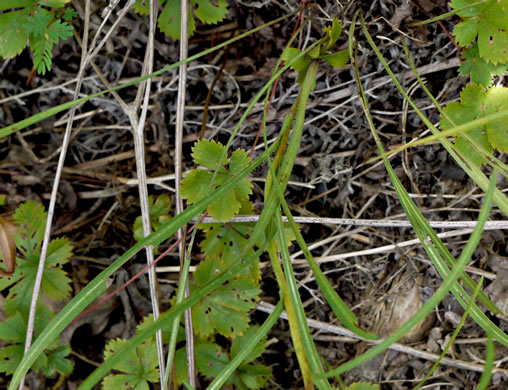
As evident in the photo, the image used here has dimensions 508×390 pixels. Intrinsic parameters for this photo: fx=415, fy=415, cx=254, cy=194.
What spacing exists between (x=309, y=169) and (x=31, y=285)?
1.37m

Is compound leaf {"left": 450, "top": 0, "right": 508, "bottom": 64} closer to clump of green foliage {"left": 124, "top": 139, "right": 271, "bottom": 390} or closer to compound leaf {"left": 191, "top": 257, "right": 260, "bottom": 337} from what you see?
clump of green foliage {"left": 124, "top": 139, "right": 271, "bottom": 390}

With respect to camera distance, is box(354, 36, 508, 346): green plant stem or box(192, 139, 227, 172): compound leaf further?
box(192, 139, 227, 172): compound leaf

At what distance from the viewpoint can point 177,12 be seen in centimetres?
170

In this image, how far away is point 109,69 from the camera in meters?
2.03

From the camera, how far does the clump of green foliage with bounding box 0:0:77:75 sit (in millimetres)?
1526

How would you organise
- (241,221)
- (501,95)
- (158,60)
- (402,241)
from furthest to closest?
(158,60), (402,241), (241,221), (501,95)

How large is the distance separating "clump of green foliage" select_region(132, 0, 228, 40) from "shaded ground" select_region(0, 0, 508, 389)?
0.21 metres

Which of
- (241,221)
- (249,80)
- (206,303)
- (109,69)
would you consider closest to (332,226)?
(241,221)

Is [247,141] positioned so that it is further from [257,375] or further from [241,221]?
[257,375]

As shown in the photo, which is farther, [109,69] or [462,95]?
[109,69]

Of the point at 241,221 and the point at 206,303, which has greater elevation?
the point at 241,221

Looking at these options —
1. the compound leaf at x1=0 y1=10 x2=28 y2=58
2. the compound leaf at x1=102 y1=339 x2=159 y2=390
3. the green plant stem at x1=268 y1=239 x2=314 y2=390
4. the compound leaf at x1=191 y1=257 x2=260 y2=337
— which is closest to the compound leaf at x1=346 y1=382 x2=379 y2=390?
the compound leaf at x1=191 y1=257 x2=260 y2=337

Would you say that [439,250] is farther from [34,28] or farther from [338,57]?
[34,28]

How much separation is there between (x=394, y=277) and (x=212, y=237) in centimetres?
84
